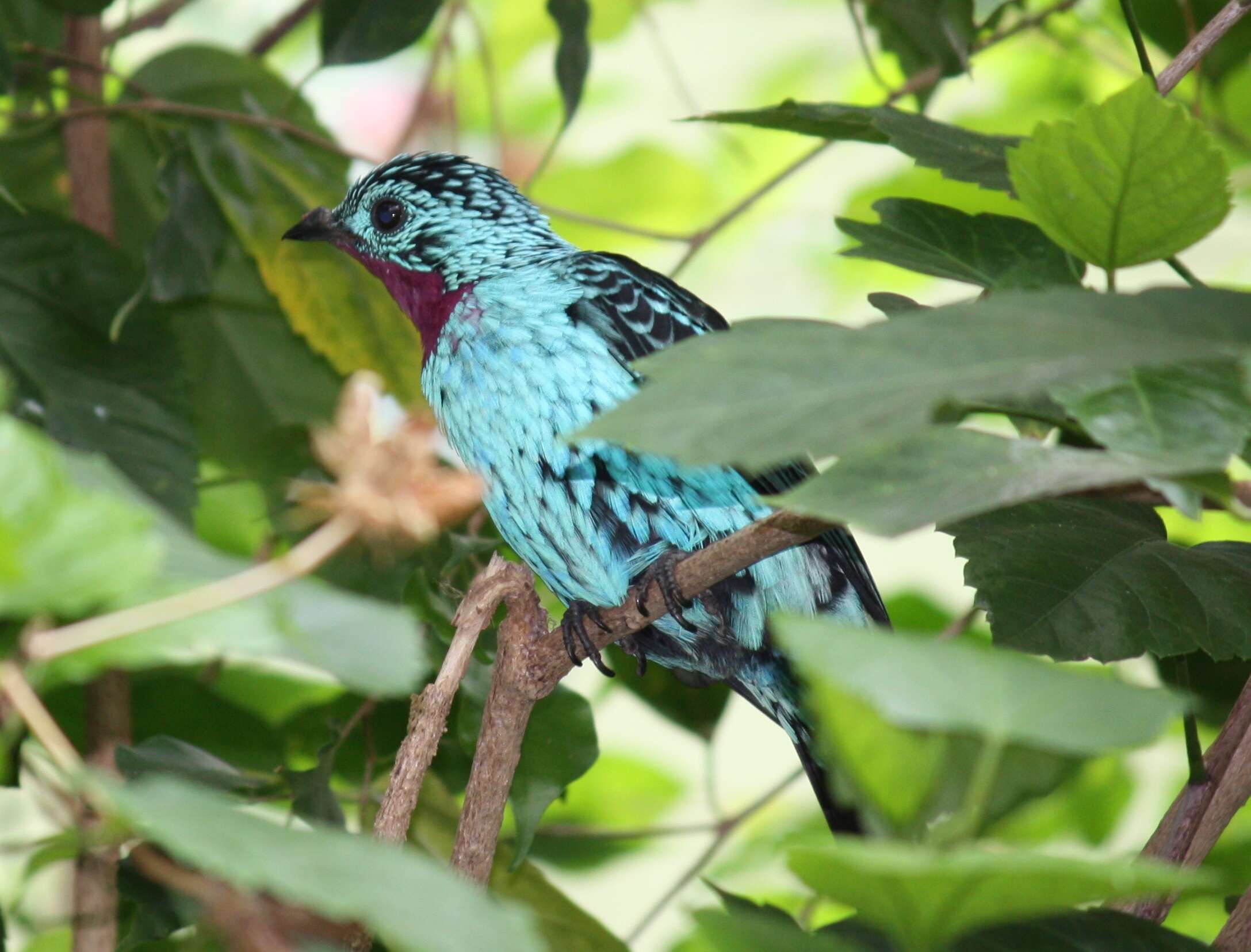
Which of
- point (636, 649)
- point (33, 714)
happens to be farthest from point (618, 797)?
point (33, 714)

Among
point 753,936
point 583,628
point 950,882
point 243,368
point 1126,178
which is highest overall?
point 1126,178

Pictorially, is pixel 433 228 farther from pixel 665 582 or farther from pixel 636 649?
pixel 665 582

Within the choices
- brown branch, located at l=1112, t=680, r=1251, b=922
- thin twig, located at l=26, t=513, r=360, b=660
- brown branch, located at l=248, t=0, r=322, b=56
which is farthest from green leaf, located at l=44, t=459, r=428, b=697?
brown branch, located at l=248, t=0, r=322, b=56

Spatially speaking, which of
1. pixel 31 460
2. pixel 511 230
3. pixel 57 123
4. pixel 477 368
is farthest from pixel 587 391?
pixel 31 460

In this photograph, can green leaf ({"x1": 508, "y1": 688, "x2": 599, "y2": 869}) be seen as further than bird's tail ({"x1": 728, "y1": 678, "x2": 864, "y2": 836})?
No

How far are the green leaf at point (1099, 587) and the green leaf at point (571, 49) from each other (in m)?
1.30

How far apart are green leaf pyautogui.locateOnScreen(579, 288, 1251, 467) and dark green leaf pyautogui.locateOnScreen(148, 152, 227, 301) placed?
1720 mm

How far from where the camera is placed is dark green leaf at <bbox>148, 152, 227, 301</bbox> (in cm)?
243

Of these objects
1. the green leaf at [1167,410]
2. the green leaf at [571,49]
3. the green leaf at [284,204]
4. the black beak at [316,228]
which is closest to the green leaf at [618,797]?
the green leaf at [284,204]

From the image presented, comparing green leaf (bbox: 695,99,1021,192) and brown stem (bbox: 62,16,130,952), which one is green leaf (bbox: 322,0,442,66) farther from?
green leaf (bbox: 695,99,1021,192)

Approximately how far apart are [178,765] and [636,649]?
99 cm

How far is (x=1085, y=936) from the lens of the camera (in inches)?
50.9

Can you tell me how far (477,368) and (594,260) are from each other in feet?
1.29

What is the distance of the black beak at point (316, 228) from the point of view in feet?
8.85
